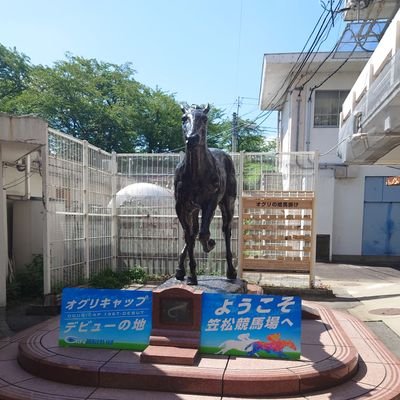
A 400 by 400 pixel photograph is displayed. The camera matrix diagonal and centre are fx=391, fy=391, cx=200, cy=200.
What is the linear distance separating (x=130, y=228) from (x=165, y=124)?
1413cm

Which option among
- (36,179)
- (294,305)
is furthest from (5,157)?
(294,305)

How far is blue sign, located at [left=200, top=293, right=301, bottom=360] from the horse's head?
1803 millimetres

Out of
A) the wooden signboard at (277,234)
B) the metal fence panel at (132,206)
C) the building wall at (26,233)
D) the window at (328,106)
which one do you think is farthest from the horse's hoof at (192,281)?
the window at (328,106)

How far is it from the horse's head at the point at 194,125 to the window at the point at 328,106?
11916 millimetres

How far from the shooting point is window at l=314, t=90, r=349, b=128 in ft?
51.2

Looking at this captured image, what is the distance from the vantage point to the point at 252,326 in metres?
4.28

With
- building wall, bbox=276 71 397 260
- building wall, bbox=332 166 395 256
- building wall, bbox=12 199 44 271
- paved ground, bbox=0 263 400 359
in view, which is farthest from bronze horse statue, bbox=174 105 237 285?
building wall, bbox=332 166 395 256

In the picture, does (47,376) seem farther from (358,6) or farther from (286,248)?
(358,6)

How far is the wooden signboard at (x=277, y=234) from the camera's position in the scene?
904cm

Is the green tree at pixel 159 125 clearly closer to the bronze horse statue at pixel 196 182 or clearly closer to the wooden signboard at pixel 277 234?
the wooden signboard at pixel 277 234

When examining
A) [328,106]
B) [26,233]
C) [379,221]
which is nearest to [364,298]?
[379,221]

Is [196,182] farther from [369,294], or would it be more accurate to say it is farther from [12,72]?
[12,72]

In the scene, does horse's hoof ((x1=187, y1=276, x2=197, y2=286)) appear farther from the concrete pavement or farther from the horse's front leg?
the concrete pavement

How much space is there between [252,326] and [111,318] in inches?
63.3
